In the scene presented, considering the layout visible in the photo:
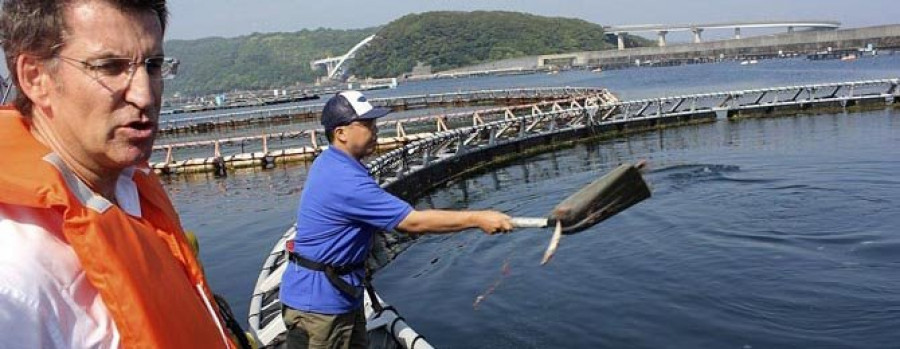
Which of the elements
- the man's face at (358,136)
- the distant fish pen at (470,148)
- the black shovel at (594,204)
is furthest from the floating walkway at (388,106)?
the man's face at (358,136)

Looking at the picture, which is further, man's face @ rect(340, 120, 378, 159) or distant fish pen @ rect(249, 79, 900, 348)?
distant fish pen @ rect(249, 79, 900, 348)

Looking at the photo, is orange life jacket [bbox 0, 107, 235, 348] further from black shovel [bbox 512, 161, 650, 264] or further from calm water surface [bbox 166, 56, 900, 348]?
calm water surface [bbox 166, 56, 900, 348]

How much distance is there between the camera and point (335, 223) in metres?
4.21

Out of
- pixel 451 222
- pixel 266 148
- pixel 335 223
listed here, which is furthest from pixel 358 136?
pixel 266 148

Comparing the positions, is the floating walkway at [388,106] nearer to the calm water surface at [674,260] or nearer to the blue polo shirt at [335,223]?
the calm water surface at [674,260]

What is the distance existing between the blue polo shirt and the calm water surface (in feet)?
14.2

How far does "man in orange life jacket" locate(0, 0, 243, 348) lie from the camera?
134cm

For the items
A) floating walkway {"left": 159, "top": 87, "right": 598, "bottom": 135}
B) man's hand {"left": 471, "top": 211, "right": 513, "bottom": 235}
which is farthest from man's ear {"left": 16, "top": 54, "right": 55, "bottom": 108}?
floating walkway {"left": 159, "top": 87, "right": 598, "bottom": 135}

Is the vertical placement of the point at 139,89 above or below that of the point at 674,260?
above

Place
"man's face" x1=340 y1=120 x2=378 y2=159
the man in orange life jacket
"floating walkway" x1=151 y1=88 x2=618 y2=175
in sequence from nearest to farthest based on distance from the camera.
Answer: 1. the man in orange life jacket
2. "man's face" x1=340 y1=120 x2=378 y2=159
3. "floating walkway" x1=151 y1=88 x2=618 y2=175

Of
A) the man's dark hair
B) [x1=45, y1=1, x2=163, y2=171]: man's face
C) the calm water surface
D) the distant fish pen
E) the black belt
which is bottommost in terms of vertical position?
the calm water surface

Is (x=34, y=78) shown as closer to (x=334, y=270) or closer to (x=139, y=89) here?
(x=139, y=89)

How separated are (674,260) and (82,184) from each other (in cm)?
1024

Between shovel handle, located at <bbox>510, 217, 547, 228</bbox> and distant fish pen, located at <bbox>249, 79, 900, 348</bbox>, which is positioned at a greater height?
shovel handle, located at <bbox>510, 217, 547, 228</bbox>
